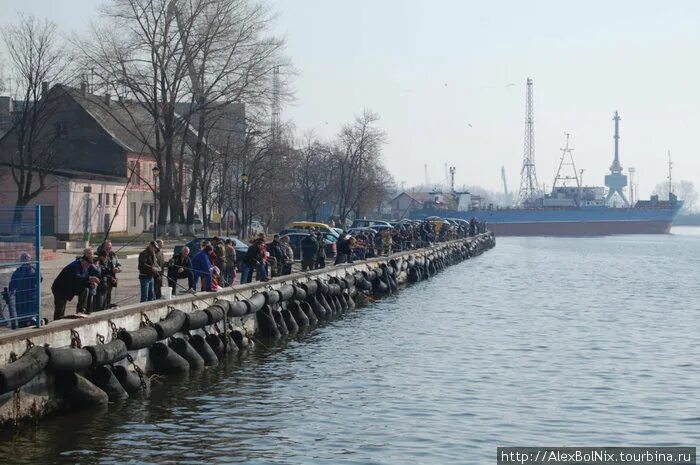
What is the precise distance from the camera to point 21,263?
735 inches

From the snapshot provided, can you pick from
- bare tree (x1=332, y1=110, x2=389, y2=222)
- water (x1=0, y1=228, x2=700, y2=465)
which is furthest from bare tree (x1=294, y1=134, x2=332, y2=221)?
water (x1=0, y1=228, x2=700, y2=465)

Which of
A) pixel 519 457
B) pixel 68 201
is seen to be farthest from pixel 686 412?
pixel 68 201

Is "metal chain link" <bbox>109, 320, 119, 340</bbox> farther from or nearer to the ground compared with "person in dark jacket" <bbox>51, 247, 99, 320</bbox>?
nearer to the ground

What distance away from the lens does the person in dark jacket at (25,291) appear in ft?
61.1

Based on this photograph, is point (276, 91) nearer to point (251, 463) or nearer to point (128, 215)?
point (128, 215)

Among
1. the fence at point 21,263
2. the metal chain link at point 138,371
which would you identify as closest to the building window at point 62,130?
the metal chain link at point 138,371

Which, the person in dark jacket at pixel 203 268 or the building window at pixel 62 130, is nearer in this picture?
the person in dark jacket at pixel 203 268

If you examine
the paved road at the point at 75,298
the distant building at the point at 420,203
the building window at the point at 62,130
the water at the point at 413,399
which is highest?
the building window at the point at 62,130

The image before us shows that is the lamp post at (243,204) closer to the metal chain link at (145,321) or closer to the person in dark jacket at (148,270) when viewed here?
the person in dark jacket at (148,270)

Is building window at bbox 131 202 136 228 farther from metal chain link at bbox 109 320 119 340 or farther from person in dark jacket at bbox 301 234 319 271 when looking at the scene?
metal chain link at bbox 109 320 119 340

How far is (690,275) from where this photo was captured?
66.4 metres

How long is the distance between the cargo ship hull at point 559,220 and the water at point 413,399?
127425 millimetres

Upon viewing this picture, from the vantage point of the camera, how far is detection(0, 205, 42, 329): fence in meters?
18.5

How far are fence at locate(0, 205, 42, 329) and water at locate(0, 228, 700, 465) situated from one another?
2198 mm
